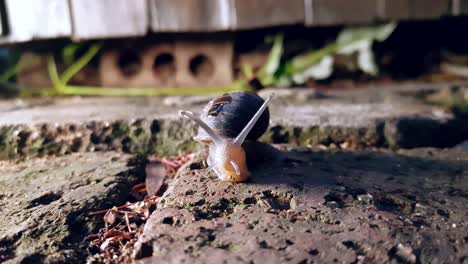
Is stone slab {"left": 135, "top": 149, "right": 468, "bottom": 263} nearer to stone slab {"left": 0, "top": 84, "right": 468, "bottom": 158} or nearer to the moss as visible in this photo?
stone slab {"left": 0, "top": 84, "right": 468, "bottom": 158}

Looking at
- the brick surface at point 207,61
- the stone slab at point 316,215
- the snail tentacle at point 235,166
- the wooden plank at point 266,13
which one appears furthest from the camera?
the brick surface at point 207,61

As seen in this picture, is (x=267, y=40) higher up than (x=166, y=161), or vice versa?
(x=267, y=40)

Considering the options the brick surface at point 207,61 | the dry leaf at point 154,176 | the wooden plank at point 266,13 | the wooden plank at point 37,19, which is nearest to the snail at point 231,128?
the dry leaf at point 154,176

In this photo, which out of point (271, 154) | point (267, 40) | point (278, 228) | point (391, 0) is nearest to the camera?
point (278, 228)

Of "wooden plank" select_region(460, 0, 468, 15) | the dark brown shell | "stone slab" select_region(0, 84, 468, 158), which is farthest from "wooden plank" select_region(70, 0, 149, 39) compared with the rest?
"wooden plank" select_region(460, 0, 468, 15)

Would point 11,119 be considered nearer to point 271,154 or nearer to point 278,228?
point 271,154

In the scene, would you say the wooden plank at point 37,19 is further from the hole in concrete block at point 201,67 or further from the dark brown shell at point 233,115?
the dark brown shell at point 233,115

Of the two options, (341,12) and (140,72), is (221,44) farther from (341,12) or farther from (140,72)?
(341,12)

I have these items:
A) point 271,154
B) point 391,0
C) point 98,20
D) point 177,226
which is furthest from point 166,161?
point 391,0
